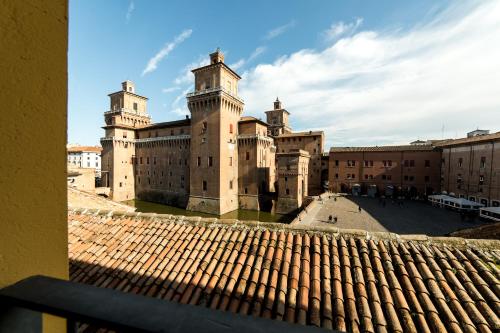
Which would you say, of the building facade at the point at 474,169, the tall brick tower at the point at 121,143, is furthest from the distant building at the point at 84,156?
the building facade at the point at 474,169

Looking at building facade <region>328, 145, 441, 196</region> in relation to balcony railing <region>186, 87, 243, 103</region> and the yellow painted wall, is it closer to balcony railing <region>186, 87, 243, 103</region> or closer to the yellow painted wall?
balcony railing <region>186, 87, 243, 103</region>

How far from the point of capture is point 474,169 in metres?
32.5

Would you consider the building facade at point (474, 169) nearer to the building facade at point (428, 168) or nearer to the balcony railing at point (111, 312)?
the building facade at point (428, 168)

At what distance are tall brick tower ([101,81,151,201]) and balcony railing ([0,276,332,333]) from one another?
46.4 meters

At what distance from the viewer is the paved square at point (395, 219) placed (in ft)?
70.0

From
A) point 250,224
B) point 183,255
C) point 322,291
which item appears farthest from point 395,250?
point 183,255

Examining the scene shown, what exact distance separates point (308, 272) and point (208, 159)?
29.5m

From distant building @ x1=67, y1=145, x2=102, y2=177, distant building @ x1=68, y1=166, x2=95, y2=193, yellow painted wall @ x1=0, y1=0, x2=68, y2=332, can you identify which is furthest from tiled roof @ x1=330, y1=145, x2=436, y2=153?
distant building @ x1=67, y1=145, x2=102, y2=177

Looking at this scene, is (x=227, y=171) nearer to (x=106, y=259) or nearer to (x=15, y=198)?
(x=106, y=259)

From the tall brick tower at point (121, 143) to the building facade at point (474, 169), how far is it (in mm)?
55444

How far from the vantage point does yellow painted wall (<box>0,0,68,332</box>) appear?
0.88 metres

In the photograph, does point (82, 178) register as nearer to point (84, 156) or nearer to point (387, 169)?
point (84, 156)

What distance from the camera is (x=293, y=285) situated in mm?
3988

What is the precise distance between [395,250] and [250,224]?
3259 millimetres
